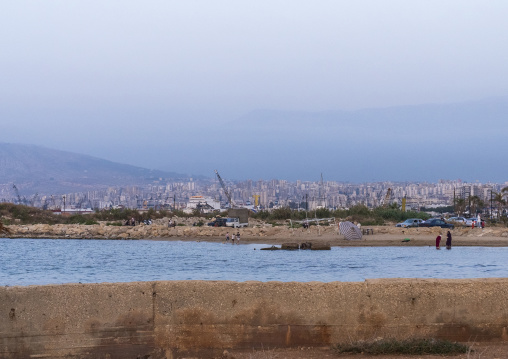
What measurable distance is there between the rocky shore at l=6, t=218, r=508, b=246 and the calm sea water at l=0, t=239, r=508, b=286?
2.49 m

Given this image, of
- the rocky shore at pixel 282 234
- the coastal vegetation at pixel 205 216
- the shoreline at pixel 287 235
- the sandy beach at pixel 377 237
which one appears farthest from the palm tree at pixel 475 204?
the sandy beach at pixel 377 237

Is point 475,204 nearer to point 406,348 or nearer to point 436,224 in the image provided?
point 436,224

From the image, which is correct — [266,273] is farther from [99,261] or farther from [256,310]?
[256,310]

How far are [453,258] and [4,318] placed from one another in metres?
31.6

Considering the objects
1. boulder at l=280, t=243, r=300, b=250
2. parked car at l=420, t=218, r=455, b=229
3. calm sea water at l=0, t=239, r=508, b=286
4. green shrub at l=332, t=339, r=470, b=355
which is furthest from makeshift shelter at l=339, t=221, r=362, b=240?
green shrub at l=332, t=339, r=470, b=355

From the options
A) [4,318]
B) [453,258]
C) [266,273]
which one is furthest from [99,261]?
[4,318]

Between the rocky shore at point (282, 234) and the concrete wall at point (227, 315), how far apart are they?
1546 inches

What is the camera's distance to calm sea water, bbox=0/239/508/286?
1080 inches

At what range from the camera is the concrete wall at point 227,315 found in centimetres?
671

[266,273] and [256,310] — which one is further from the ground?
[256,310]

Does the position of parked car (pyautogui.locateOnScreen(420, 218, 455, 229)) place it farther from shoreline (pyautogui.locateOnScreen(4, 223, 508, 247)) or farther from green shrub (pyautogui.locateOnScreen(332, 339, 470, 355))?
green shrub (pyautogui.locateOnScreen(332, 339, 470, 355))

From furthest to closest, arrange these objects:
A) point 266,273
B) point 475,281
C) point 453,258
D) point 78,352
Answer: point 453,258
point 266,273
point 475,281
point 78,352

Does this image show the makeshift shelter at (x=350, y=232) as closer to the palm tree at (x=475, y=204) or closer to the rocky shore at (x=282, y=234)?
the rocky shore at (x=282, y=234)

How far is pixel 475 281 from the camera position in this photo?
712cm
